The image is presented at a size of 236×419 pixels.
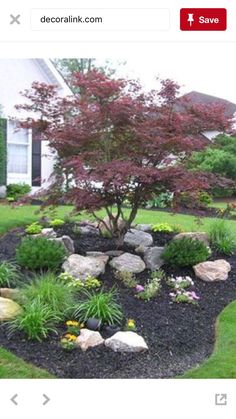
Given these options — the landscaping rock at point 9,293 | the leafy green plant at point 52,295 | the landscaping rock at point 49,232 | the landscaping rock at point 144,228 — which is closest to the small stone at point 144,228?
the landscaping rock at point 144,228

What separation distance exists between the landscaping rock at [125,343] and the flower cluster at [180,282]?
3.09ft

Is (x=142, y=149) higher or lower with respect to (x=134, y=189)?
higher

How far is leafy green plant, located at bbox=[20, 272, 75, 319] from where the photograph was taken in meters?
2.93

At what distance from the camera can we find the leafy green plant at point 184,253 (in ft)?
12.7

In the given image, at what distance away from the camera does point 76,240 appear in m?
4.59

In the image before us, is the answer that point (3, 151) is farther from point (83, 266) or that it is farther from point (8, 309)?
point (8, 309)

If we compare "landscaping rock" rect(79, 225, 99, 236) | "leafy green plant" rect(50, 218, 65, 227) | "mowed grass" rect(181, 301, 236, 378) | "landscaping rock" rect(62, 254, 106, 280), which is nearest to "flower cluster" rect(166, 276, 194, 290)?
"mowed grass" rect(181, 301, 236, 378)

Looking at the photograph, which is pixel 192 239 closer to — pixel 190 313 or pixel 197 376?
pixel 190 313

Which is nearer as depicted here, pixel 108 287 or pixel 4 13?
pixel 4 13

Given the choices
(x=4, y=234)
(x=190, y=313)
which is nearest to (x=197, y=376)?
(x=190, y=313)

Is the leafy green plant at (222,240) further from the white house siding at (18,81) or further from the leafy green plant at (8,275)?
the white house siding at (18,81)

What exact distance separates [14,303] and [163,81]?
6.67 ft

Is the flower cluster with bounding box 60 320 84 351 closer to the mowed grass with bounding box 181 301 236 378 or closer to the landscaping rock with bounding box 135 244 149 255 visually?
the mowed grass with bounding box 181 301 236 378

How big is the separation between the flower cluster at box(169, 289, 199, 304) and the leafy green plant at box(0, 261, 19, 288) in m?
1.18
